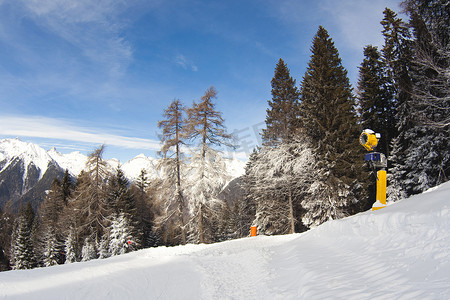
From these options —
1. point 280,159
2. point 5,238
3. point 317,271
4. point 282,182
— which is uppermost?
point 280,159

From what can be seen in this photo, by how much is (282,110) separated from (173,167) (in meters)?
9.97

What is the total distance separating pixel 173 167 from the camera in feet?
60.4

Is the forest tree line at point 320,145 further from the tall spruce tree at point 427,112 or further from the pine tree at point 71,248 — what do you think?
the pine tree at point 71,248

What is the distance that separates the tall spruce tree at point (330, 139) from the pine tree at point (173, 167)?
9337mm

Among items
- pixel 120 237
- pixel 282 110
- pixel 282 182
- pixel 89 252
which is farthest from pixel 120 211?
pixel 282 110

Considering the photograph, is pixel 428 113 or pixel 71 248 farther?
pixel 71 248

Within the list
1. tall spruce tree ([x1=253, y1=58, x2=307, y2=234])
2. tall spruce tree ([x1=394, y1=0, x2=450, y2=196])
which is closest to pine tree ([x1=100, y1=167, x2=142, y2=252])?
tall spruce tree ([x1=253, y1=58, x2=307, y2=234])

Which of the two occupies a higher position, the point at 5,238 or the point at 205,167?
the point at 205,167

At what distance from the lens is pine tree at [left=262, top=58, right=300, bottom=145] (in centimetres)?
1925

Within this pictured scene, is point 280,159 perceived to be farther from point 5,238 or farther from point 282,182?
point 5,238

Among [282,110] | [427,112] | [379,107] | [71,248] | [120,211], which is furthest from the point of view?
[120,211]

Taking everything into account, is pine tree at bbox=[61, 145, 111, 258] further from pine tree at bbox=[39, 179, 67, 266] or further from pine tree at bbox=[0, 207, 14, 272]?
pine tree at bbox=[0, 207, 14, 272]

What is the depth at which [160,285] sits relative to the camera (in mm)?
7270

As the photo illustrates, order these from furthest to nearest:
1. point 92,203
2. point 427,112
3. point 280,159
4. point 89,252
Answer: point 89,252 → point 92,203 → point 280,159 → point 427,112
